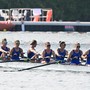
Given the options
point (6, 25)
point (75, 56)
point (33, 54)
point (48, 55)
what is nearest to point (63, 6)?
point (6, 25)

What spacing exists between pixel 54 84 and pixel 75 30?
14832mm

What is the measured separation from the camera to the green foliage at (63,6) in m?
38.5

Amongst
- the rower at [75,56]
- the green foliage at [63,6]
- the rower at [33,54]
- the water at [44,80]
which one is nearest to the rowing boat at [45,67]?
the water at [44,80]

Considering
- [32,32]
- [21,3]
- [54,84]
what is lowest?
[54,84]

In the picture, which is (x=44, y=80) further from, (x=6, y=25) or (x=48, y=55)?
(x=6, y=25)

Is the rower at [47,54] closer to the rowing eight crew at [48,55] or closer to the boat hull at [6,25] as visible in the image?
the rowing eight crew at [48,55]

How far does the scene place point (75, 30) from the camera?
27.8 m

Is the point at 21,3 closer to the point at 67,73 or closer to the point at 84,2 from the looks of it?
the point at 84,2

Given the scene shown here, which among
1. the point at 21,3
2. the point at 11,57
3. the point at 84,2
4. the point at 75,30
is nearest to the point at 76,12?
the point at 84,2

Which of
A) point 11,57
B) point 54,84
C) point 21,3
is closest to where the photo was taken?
point 54,84

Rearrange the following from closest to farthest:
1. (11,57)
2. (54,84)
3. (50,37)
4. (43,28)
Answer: (54,84)
(11,57)
(50,37)
(43,28)

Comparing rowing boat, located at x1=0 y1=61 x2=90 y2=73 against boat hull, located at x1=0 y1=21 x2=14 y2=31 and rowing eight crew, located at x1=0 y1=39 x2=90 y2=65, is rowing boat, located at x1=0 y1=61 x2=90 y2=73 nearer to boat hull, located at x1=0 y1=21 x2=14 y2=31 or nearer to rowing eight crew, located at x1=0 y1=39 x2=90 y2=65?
rowing eight crew, located at x1=0 y1=39 x2=90 y2=65

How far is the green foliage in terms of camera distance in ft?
126

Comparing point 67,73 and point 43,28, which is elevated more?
point 43,28
